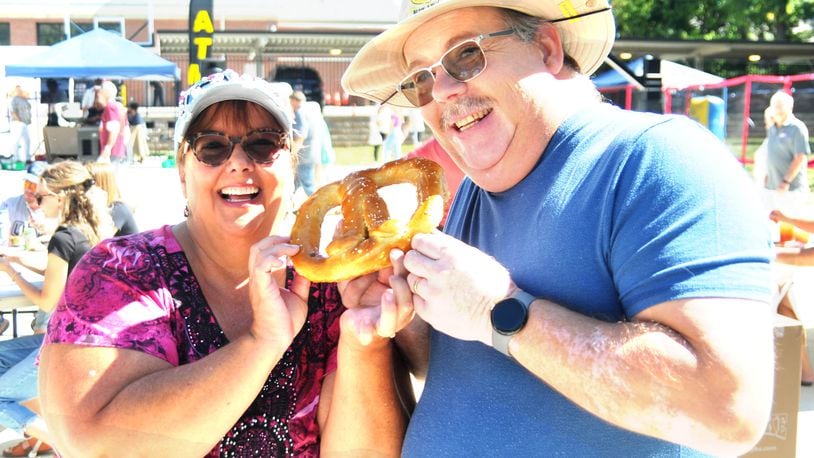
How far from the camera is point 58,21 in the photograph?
32594 mm

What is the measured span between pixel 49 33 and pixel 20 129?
1692 centimetres

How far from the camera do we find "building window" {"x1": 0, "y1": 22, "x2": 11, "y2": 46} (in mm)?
32562

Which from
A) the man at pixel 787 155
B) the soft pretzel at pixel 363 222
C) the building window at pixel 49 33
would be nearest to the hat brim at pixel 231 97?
the soft pretzel at pixel 363 222

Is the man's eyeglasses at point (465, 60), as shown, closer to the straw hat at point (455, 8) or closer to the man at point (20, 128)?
→ the straw hat at point (455, 8)

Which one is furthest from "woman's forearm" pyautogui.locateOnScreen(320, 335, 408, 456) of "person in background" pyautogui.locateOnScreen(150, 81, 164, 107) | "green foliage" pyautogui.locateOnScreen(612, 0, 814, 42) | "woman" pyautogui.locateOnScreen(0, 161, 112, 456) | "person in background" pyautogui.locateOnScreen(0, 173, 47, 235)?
"green foliage" pyautogui.locateOnScreen(612, 0, 814, 42)

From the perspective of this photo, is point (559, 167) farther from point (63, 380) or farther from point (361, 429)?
point (63, 380)

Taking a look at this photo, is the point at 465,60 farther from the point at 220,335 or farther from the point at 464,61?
the point at 220,335

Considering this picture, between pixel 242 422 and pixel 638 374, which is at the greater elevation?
pixel 638 374

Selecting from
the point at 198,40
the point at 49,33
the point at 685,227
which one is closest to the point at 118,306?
the point at 685,227

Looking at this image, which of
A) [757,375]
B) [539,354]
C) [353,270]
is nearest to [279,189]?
[353,270]

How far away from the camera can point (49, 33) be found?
3294 centimetres

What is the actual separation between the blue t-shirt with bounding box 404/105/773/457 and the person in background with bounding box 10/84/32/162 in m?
18.5

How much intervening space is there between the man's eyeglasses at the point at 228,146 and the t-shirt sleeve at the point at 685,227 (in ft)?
2.96

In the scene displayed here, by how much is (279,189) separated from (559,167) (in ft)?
2.44
